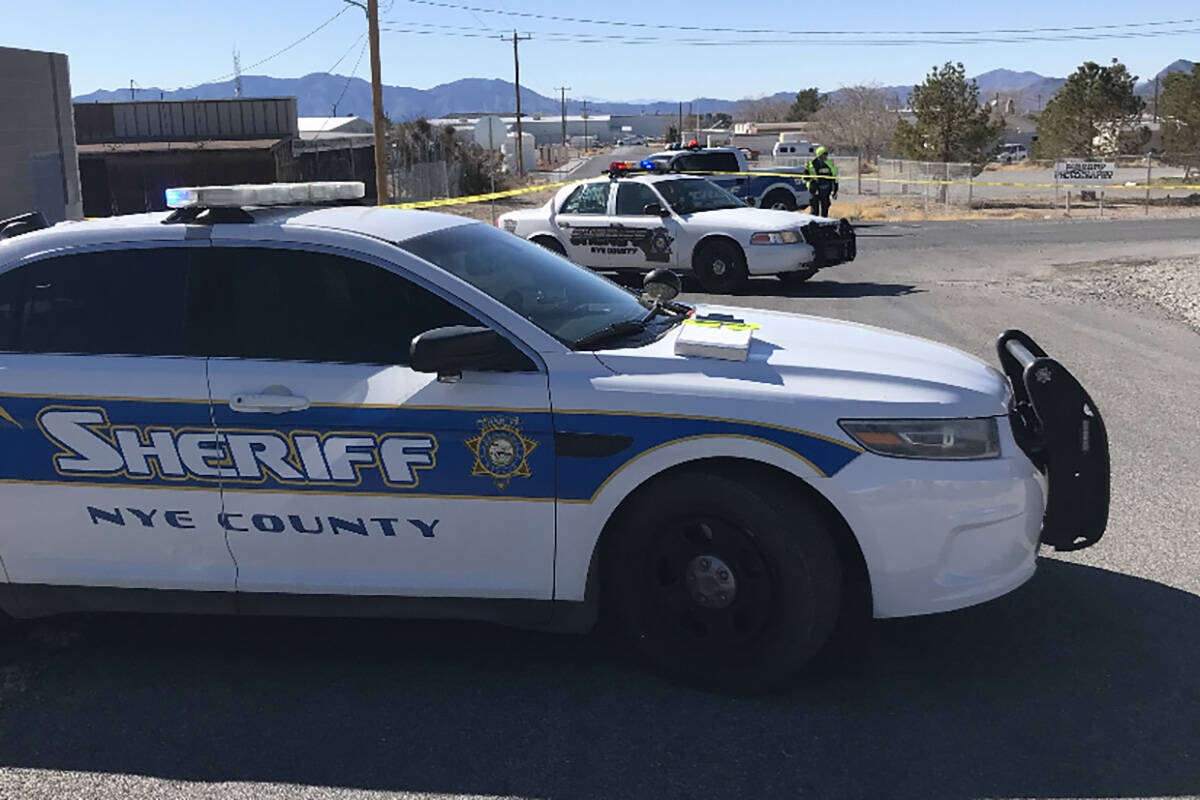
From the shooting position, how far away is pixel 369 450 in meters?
4.17

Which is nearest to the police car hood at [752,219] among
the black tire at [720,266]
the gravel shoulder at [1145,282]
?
the black tire at [720,266]

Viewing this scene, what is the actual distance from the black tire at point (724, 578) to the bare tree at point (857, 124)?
85.6 meters

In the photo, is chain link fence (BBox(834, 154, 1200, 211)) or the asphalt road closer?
the asphalt road

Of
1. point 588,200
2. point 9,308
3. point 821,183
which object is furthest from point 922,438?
point 821,183

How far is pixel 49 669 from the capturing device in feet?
15.2

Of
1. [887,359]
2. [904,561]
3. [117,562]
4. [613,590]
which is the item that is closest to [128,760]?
[117,562]

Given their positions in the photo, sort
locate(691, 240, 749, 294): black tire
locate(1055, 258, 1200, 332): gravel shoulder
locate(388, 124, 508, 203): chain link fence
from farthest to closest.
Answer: locate(388, 124, 508, 203): chain link fence, locate(691, 240, 749, 294): black tire, locate(1055, 258, 1200, 332): gravel shoulder

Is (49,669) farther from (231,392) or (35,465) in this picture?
(231,392)

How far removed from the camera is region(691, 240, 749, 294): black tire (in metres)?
16.3

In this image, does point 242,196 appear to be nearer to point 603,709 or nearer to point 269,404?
point 269,404

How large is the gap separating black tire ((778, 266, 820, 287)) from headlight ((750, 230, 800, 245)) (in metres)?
0.44

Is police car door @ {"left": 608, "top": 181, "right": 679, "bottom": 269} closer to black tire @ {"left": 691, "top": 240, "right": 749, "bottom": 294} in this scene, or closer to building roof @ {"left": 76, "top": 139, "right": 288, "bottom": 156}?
black tire @ {"left": 691, "top": 240, "right": 749, "bottom": 294}

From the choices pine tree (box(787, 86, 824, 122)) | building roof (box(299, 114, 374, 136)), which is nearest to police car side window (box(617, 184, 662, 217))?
building roof (box(299, 114, 374, 136))

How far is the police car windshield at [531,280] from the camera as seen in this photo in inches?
177
